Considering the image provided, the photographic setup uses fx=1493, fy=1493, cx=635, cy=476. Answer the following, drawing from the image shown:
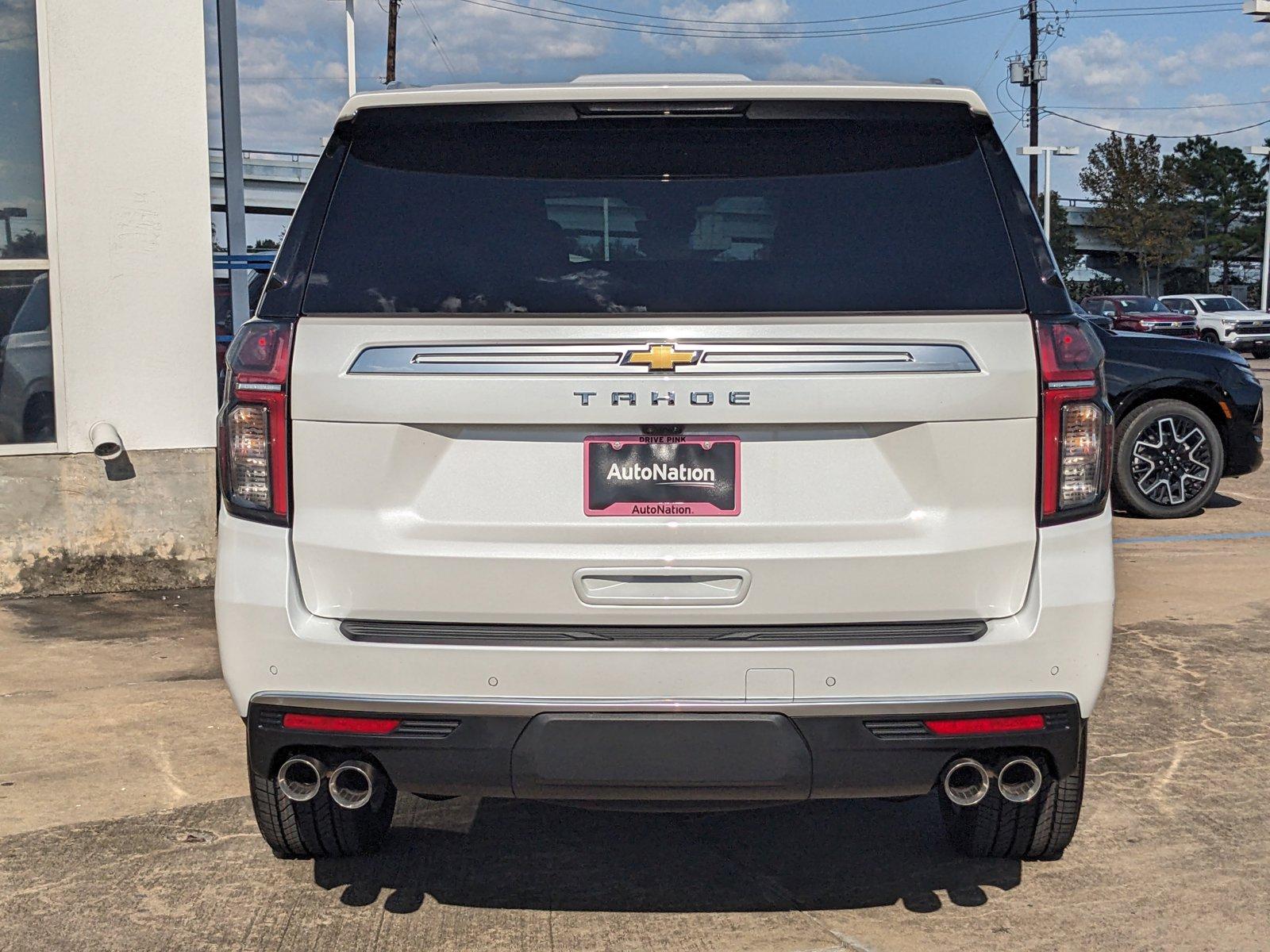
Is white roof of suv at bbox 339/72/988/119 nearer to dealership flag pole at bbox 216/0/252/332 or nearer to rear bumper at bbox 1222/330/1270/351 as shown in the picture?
dealership flag pole at bbox 216/0/252/332

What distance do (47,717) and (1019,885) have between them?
366 centimetres

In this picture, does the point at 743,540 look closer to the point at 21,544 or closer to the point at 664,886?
the point at 664,886

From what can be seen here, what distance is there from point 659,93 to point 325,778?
174 centimetres

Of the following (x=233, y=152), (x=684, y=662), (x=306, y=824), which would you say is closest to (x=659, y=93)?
(x=684, y=662)

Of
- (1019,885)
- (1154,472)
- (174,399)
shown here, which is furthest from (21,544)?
(1154,472)

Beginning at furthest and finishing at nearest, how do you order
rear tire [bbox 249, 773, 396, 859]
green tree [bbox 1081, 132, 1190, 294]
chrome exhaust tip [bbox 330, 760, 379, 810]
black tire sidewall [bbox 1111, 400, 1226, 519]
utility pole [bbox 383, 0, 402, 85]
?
green tree [bbox 1081, 132, 1190, 294], utility pole [bbox 383, 0, 402, 85], black tire sidewall [bbox 1111, 400, 1226, 519], rear tire [bbox 249, 773, 396, 859], chrome exhaust tip [bbox 330, 760, 379, 810]

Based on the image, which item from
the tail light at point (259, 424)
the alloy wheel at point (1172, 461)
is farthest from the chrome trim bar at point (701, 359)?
the alloy wheel at point (1172, 461)

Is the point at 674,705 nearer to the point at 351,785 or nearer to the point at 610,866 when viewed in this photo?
the point at 351,785

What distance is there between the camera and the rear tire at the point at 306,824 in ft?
12.2

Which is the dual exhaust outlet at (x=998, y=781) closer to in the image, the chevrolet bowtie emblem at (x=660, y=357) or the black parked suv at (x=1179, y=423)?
the chevrolet bowtie emblem at (x=660, y=357)

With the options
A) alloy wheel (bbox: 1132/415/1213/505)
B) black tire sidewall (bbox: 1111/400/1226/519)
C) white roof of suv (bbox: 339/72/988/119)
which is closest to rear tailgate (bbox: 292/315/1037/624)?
white roof of suv (bbox: 339/72/988/119)

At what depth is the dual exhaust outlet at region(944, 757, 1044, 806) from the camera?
3.30 metres

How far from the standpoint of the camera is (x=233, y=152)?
1212 centimetres

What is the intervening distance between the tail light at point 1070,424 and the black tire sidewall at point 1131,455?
724 cm
